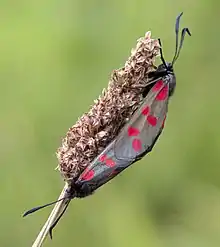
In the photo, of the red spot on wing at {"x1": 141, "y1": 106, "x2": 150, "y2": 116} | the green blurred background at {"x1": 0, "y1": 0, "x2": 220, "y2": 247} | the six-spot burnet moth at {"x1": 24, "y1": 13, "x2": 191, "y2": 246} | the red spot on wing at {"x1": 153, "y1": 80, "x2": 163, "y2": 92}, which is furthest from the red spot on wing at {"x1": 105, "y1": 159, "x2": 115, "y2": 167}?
the green blurred background at {"x1": 0, "y1": 0, "x2": 220, "y2": 247}

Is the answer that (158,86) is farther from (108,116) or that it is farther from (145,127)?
(108,116)

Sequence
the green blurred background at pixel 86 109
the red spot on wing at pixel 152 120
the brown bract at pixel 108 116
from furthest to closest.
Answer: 1. the green blurred background at pixel 86 109
2. the red spot on wing at pixel 152 120
3. the brown bract at pixel 108 116

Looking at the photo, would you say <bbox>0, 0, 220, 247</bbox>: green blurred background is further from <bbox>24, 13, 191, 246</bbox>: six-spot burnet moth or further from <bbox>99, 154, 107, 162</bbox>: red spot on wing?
<bbox>99, 154, 107, 162</bbox>: red spot on wing

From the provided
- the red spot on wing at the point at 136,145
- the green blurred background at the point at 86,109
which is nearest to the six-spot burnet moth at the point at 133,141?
the red spot on wing at the point at 136,145

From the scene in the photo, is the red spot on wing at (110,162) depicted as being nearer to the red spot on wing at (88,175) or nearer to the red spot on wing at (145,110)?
the red spot on wing at (88,175)

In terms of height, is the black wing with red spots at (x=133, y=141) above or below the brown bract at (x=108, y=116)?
Answer: below
